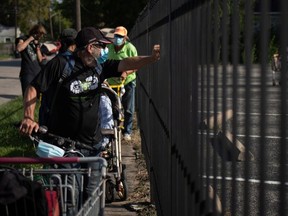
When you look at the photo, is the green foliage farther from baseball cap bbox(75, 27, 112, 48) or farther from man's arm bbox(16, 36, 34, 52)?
baseball cap bbox(75, 27, 112, 48)

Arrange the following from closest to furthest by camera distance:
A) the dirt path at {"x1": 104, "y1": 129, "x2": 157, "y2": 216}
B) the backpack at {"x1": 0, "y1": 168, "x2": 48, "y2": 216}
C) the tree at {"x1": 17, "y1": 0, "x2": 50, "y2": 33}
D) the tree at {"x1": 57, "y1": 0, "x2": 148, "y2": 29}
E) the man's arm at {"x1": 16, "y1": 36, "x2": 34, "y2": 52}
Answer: the backpack at {"x1": 0, "y1": 168, "x2": 48, "y2": 216} < the dirt path at {"x1": 104, "y1": 129, "x2": 157, "y2": 216} < the man's arm at {"x1": 16, "y1": 36, "x2": 34, "y2": 52} < the tree at {"x1": 57, "y1": 0, "x2": 148, "y2": 29} < the tree at {"x1": 17, "y1": 0, "x2": 50, "y2": 33}

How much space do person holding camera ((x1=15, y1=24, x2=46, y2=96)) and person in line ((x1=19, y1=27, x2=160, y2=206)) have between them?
6.16 meters

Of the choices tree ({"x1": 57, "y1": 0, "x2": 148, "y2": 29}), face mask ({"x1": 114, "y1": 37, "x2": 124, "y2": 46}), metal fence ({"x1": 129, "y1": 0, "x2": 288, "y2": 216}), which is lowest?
metal fence ({"x1": 129, "y1": 0, "x2": 288, "y2": 216})

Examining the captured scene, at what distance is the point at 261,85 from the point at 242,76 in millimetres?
198

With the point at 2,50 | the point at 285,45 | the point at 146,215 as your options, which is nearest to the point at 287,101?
the point at 285,45

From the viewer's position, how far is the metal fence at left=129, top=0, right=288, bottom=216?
1.61 meters

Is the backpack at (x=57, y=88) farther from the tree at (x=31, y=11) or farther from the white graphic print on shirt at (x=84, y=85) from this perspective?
the tree at (x=31, y=11)

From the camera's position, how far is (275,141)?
1625 mm

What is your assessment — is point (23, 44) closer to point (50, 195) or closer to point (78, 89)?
point (78, 89)

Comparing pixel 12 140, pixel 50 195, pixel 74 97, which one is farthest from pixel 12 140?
pixel 50 195

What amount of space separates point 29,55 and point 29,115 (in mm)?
6825

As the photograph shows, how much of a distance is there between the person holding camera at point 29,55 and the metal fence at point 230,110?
26.0ft

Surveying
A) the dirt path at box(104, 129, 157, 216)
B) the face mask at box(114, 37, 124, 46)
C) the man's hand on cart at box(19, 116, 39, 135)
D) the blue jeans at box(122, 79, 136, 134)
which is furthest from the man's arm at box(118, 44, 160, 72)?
the blue jeans at box(122, 79, 136, 134)

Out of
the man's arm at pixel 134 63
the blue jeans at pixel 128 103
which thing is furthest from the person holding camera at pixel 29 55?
the man's arm at pixel 134 63
